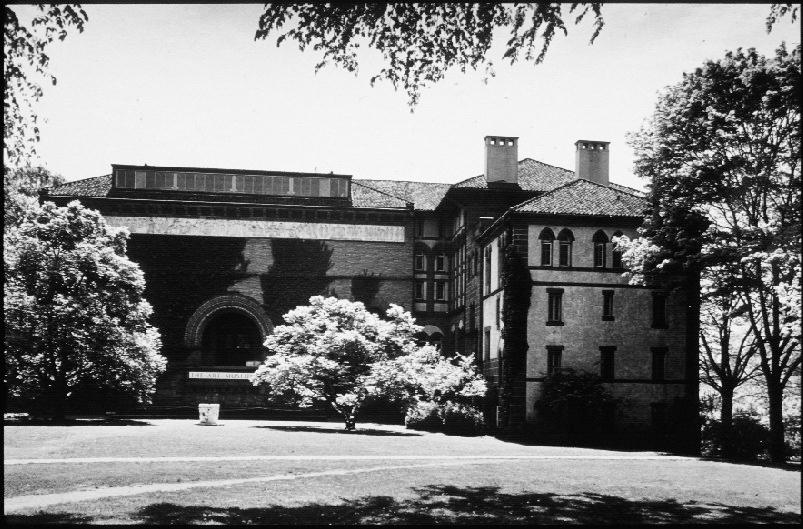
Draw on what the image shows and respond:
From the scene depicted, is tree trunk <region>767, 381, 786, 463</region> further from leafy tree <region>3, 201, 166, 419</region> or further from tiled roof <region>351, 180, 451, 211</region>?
tiled roof <region>351, 180, 451, 211</region>

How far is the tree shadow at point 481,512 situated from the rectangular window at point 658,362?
2353 centimetres

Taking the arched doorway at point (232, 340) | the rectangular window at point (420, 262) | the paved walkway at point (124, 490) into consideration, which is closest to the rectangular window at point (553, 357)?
the rectangular window at point (420, 262)

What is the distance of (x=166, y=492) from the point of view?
18.5 metres

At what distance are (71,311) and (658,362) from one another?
92.0 feet

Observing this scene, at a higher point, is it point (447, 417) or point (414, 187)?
point (414, 187)

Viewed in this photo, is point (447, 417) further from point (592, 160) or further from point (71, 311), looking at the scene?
point (592, 160)

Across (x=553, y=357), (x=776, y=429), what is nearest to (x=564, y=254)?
(x=553, y=357)

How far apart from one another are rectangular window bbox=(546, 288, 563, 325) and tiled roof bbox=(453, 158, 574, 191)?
11.1 m

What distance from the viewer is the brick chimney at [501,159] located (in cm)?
5241

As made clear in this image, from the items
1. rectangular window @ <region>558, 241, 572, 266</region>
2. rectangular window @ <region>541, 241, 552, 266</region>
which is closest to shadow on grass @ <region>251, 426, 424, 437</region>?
rectangular window @ <region>541, 241, 552, 266</region>

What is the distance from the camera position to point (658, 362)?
42.5 meters

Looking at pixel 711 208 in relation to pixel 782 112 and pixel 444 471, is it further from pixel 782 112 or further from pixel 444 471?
pixel 444 471

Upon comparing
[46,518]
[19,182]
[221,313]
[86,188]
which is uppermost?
[86,188]

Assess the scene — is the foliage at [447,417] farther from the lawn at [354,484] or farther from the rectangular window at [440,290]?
the rectangular window at [440,290]
